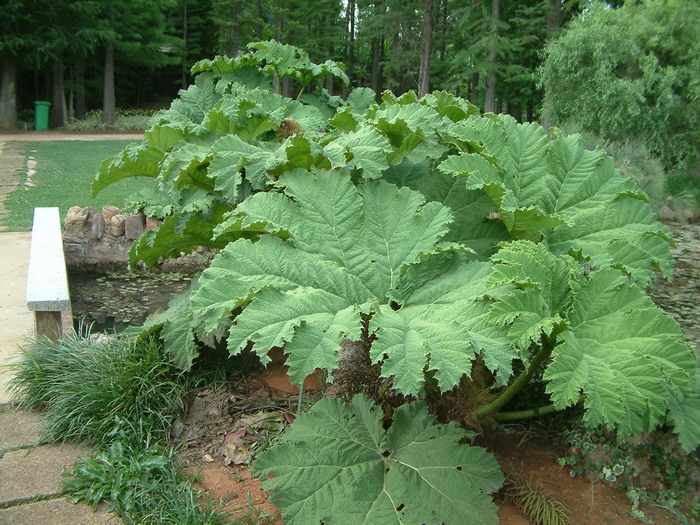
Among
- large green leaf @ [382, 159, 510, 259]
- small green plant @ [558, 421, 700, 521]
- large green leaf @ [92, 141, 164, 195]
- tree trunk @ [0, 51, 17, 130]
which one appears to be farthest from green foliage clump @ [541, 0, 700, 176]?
tree trunk @ [0, 51, 17, 130]

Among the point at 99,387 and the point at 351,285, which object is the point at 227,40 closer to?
the point at 99,387

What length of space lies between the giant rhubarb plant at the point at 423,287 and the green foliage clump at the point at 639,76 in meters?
10.3

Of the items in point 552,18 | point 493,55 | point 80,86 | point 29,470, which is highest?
point 552,18

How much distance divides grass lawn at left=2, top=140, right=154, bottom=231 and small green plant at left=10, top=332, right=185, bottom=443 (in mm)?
2502

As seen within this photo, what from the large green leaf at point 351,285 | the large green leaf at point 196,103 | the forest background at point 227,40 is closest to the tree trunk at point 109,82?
the forest background at point 227,40

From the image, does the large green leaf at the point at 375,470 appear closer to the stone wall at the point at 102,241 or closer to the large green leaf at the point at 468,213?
the large green leaf at the point at 468,213

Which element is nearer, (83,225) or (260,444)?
(260,444)

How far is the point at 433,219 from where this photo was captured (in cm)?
251

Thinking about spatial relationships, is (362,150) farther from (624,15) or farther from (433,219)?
(624,15)

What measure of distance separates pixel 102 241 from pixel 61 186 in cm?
449

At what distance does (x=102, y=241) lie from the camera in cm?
681

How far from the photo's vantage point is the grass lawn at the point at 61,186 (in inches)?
338

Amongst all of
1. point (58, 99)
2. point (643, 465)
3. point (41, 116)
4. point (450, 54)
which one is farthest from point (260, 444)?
point (450, 54)

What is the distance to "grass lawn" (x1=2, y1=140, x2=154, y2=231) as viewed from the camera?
8.59 metres
